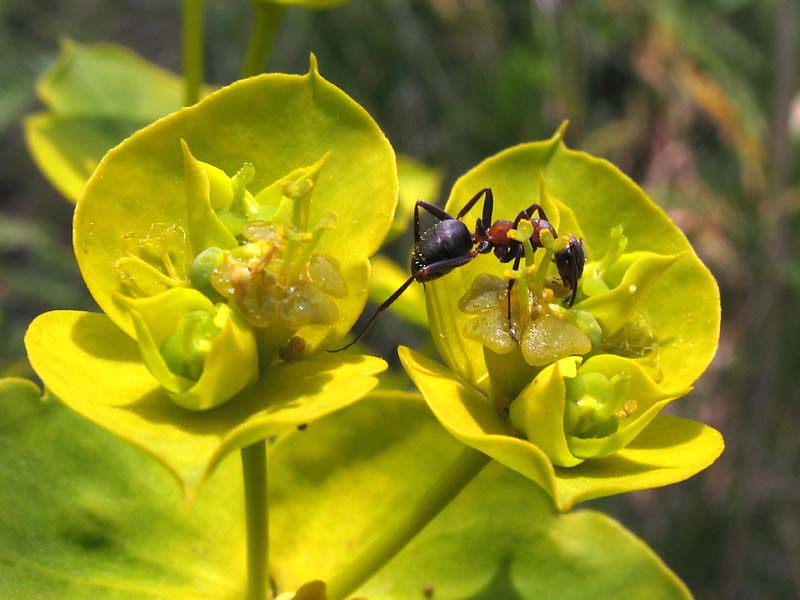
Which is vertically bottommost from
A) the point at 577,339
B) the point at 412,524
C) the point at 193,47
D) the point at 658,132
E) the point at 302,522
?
the point at 658,132

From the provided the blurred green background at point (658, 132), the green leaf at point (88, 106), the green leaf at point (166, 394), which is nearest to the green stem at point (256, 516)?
the green leaf at point (166, 394)

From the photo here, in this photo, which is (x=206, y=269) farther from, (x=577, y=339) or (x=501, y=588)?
(x=501, y=588)

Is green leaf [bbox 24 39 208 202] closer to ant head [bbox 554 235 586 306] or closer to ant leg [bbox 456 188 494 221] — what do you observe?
ant leg [bbox 456 188 494 221]

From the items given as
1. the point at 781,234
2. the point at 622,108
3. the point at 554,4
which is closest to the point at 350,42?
the point at 554,4

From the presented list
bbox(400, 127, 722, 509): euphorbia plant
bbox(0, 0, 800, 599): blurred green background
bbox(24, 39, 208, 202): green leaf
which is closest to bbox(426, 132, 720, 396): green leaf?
bbox(400, 127, 722, 509): euphorbia plant

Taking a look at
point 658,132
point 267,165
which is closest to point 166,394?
point 267,165

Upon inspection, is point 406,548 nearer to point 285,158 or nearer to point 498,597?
point 498,597

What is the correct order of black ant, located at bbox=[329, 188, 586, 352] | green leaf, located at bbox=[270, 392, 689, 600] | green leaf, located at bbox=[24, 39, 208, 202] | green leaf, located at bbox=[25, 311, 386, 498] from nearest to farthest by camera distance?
green leaf, located at bbox=[25, 311, 386, 498] → black ant, located at bbox=[329, 188, 586, 352] → green leaf, located at bbox=[270, 392, 689, 600] → green leaf, located at bbox=[24, 39, 208, 202]
